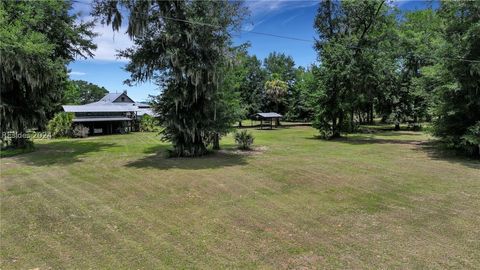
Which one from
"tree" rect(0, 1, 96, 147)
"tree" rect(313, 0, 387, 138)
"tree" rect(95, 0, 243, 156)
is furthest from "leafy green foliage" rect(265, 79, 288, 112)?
"tree" rect(95, 0, 243, 156)

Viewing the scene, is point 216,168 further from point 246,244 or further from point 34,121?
point 34,121

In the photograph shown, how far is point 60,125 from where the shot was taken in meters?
30.9

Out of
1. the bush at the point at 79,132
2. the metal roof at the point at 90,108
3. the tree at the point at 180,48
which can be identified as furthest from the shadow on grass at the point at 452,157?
the metal roof at the point at 90,108

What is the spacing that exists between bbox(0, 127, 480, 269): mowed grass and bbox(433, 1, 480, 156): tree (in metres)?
2.69

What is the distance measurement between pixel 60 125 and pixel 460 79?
30.6 meters

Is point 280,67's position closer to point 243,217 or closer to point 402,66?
point 402,66

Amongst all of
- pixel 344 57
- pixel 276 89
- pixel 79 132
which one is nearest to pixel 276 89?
pixel 276 89

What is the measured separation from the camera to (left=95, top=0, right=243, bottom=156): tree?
43.2 feet

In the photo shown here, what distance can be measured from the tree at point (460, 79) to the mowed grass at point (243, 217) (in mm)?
2686

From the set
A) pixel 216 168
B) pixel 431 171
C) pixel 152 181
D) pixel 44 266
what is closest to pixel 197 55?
pixel 216 168

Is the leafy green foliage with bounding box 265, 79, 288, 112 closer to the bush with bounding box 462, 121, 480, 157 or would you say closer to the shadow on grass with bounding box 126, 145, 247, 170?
the shadow on grass with bounding box 126, 145, 247, 170

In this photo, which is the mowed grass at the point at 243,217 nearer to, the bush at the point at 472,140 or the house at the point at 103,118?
the bush at the point at 472,140

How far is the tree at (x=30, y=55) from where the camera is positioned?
46.2ft

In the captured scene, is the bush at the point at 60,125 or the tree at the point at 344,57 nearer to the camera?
the tree at the point at 344,57
